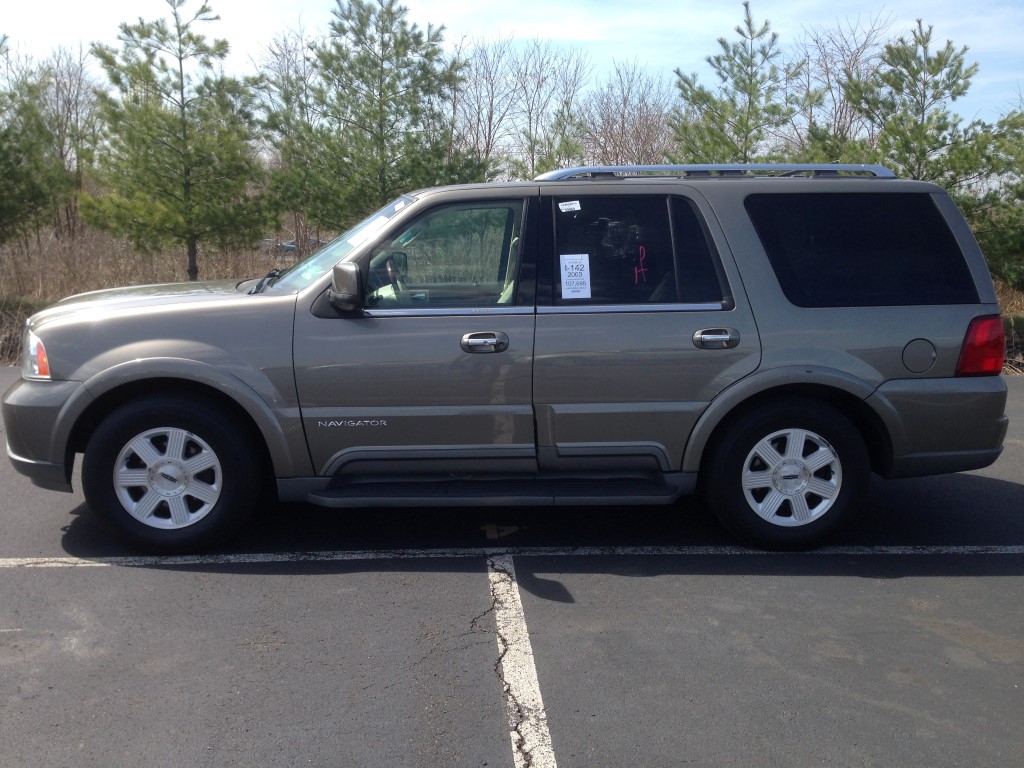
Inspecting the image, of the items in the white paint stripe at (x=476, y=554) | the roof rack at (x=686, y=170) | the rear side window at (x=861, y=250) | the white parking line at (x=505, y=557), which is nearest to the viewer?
the white parking line at (x=505, y=557)

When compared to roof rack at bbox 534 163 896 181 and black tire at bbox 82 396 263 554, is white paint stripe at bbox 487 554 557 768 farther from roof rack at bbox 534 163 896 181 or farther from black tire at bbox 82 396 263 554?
roof rack at bbox 534 163 896 181

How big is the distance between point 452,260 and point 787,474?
6.73ft

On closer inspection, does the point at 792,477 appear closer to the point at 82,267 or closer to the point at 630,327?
the point at 630,327

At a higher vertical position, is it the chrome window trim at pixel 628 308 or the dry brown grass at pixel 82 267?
the dry brown grass at pixel 82 267

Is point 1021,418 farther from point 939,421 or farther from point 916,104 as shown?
point 916,104

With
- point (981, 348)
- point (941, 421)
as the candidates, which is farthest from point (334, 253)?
point (981, 348)

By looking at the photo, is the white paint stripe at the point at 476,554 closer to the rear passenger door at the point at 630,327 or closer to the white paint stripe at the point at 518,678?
the white paint stripe at the point at 518,678

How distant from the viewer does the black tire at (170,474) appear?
4.94 metres

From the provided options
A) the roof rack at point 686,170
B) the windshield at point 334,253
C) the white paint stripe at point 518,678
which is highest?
the roof rack at point 686,170

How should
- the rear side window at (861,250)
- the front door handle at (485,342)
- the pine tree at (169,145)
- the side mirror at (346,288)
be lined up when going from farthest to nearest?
the pine tree at (169,145), the rear side window at (861,250), the front door handle at (485,342), the side mirror at (346,288)

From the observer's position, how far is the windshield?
5.20 meters

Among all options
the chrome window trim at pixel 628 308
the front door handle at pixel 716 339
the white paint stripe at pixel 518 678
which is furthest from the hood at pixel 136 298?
the front door handle at pixel 716 339

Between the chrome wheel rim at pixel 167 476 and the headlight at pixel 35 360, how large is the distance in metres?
0.54

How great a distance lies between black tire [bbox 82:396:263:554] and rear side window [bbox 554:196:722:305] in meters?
1.82
